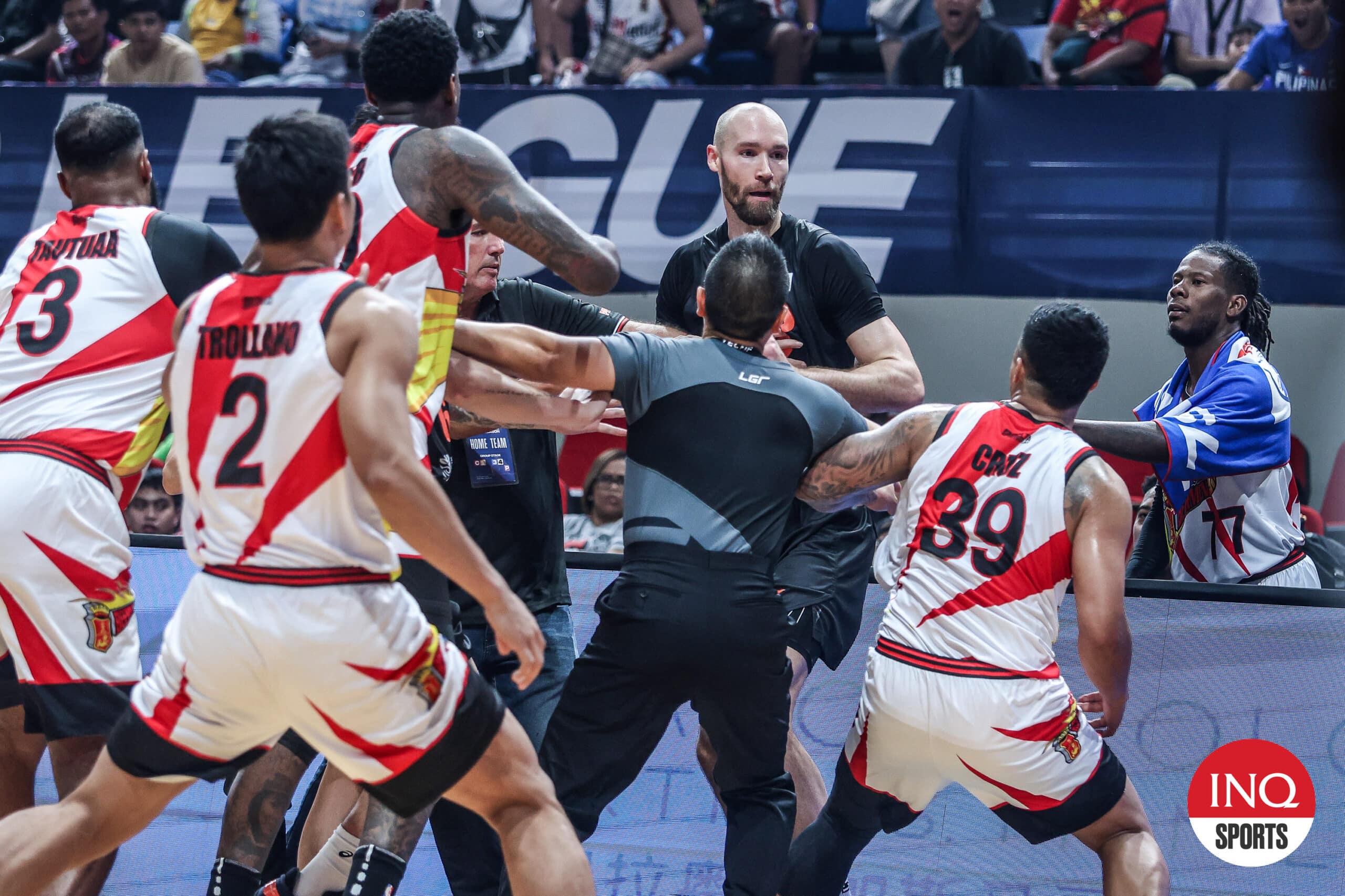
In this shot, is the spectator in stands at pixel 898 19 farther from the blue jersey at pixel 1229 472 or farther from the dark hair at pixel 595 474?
the blue jersey at pixel 1229 472

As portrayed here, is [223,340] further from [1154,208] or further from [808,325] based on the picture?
[1154,208]

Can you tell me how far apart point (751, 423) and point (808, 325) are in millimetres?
1224

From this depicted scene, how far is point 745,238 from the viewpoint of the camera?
381 centimetres

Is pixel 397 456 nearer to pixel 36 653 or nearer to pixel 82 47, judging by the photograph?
pixel 36 653

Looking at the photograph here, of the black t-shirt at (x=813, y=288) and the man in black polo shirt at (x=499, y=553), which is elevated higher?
the black t-shirt at (x=813, y=288)

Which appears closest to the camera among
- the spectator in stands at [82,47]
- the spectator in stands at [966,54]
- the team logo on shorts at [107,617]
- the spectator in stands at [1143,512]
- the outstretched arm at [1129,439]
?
the team logo on shorts at [107,617]

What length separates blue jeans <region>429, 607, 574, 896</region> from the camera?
4445 mm

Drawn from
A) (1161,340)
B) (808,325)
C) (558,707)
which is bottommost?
(1161,340)

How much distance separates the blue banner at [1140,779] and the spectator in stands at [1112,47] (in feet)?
14.5

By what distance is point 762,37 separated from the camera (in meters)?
8.91

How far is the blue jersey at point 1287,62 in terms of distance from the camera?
7.50m

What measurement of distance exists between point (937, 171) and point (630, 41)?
2.21 meters

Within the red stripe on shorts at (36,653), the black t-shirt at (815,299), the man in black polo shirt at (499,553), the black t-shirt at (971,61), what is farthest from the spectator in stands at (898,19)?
the red stripe on shorts at (36,653)

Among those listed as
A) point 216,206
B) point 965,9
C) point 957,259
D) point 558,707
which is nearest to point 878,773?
point 558,707
